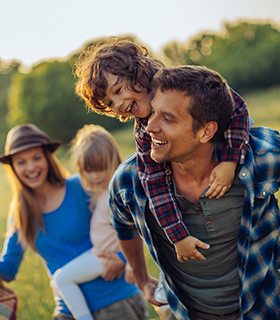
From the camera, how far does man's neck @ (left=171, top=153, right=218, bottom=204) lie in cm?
224

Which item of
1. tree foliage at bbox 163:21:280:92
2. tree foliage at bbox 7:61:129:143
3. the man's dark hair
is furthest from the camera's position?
tree foliage at bbox 163:21:280:92

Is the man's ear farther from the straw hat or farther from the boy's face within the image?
the straw hat

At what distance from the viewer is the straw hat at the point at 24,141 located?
350 cm

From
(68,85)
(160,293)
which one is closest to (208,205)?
(160,293)

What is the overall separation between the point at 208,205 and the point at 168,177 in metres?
0.30

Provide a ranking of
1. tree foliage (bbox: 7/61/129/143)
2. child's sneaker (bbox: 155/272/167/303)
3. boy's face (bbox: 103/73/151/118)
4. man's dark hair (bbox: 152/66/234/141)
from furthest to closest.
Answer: tree foliage (bbox: 7/61/129/143) < child's sneaker (bbox: 155/272/167/303) < boy's face (bbox: 103/73/151/118) < man's dark hair (bbox: 152/66/234/141)

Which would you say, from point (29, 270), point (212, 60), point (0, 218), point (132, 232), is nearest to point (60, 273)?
point (132, 232)

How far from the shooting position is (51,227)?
3.45 m

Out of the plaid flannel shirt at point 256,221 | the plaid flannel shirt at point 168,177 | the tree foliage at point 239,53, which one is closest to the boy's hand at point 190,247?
the plaid flannel shirt at point 168,177

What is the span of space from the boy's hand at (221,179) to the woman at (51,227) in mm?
1442

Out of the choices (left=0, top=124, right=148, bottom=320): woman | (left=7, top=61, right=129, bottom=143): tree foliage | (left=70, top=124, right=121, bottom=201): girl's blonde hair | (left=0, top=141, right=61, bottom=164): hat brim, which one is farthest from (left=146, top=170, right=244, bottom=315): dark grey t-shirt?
(left=7, top=61, right=129, bottom=143): tree foliage

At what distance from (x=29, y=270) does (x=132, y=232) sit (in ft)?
16.4

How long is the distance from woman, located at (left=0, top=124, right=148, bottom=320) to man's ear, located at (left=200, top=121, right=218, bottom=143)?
1.56 metres

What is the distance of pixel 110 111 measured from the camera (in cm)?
272
